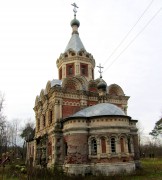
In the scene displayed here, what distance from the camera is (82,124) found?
17891mm

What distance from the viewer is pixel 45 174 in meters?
14.3

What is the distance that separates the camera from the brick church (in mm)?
16906

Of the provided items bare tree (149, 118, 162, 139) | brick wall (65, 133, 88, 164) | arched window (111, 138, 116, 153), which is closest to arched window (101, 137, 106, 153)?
arched window (111, 138, 116, 153)

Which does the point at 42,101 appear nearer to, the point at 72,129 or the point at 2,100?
the point at 2,100

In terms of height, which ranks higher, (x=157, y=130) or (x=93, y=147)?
(x=157, y=130)

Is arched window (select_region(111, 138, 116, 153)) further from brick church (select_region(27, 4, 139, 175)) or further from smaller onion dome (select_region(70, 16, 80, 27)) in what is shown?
smaller onion dome (select_region(70, 16, 80, 27))

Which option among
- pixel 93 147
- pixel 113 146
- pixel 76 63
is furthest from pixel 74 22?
pixel 113 146

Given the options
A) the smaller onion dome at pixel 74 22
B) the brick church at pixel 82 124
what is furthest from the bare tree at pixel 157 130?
the smaller onion dome at pixel 74 22

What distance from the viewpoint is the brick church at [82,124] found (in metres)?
16.9

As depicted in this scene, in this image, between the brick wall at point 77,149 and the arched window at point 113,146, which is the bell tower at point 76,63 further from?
the arched window at point 113,146

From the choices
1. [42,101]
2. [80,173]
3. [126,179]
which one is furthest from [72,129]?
[42,101]

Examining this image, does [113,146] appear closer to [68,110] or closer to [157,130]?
[68,110]

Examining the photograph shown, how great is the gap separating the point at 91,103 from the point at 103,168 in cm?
724

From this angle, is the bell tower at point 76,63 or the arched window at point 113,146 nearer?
the arched window at point 113,146
